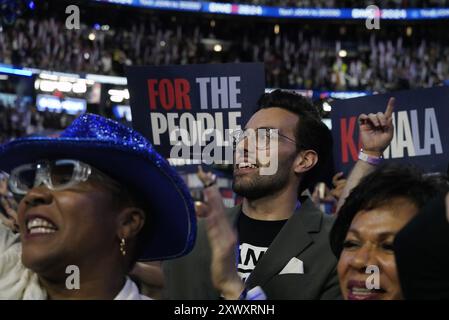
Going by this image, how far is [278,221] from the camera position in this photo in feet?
10.2

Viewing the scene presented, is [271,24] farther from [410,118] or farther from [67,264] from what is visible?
[67,264]

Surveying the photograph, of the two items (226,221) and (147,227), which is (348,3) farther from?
(226,221)

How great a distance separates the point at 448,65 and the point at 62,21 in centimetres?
1316

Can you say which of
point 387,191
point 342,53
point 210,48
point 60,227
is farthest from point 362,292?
point 342,53

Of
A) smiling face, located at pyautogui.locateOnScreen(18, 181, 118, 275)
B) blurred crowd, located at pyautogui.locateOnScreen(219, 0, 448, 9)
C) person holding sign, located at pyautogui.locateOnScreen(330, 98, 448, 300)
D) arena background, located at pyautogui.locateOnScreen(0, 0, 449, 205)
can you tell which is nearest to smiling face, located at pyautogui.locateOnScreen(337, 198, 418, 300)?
person holding sign, located at pyautogui.locateOnScreen(330, 98, 448, 300)

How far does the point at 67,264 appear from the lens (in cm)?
201

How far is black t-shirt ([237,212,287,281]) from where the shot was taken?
289 cm

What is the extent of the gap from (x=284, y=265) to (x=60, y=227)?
998mm

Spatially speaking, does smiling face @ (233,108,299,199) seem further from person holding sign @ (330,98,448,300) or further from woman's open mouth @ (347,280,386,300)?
woman's open mouth @ (347,280,386,300)

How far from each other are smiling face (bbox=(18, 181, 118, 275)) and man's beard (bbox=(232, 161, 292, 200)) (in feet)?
3.51

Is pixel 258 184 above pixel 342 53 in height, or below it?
above

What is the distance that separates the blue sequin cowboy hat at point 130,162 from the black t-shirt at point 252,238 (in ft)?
2.00

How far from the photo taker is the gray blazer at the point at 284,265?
2633 mm

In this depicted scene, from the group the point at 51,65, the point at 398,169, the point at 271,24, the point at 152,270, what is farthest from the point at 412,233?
the point at 271,24
